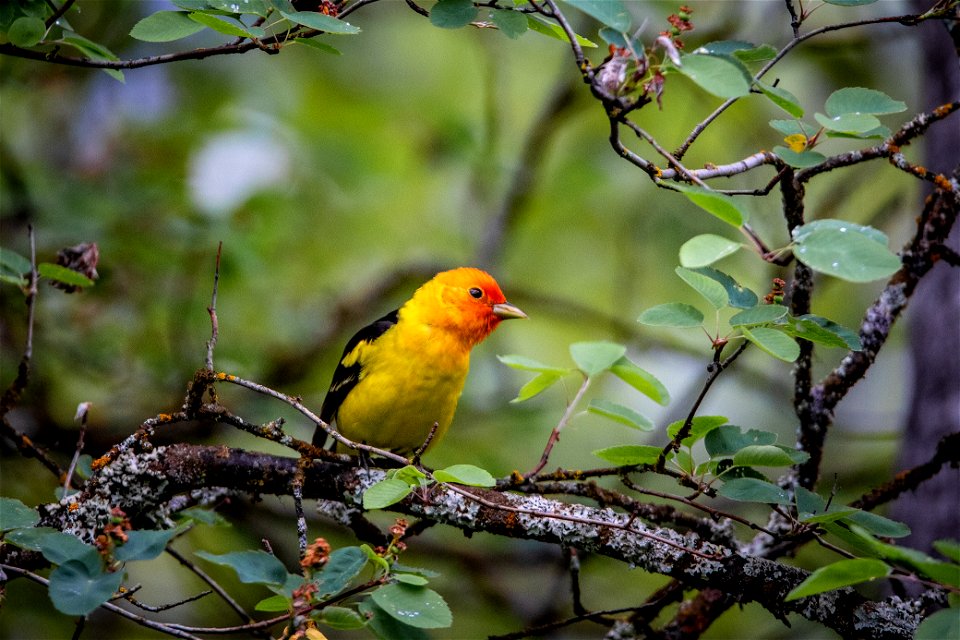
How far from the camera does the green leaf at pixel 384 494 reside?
214 centimetres

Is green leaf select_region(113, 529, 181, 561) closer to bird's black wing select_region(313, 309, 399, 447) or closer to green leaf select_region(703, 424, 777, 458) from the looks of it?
green leaf select_region(703, 424, 777, 458)

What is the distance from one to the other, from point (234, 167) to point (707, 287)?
475 cm

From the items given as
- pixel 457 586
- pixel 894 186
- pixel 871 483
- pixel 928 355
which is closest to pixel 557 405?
pixel 457 586

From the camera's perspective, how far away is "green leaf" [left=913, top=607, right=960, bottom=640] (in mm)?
1873

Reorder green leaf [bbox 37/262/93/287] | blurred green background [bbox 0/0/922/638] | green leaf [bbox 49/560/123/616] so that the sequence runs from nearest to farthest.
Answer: green leaf [bbox 49/560/123/616], green leaf [bbox 37/262/93/287], blurred green background [bbox 0/0/922/638]

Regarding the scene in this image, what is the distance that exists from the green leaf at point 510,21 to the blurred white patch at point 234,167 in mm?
3745

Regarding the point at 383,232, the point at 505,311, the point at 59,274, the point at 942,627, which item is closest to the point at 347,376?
the point at 505,311

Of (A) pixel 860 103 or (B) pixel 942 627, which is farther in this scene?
(A) pixel 860 103

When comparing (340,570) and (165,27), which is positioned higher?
(165,27)

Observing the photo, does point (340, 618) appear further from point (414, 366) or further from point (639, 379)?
point (414, 366)

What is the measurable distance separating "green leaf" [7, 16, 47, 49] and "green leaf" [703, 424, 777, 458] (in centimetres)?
206

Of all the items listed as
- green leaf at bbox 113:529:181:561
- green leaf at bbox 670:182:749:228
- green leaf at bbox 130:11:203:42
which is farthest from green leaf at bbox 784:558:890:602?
green leaf at bbox 130:11:203:42

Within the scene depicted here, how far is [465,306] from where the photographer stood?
474 centimetres

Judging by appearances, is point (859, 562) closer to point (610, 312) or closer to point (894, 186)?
point (610, 312)
